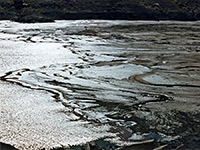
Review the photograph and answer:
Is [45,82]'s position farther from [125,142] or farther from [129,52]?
[129,52]

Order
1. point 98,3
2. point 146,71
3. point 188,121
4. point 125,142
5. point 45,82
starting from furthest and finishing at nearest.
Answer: point 98,3, point 146,71, point 45,82, point 188,121, point 125,142

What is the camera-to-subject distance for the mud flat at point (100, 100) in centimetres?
261

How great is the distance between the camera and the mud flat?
8.56 feet

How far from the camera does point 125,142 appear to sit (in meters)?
2.53

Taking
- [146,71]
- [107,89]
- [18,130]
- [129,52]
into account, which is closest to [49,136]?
[18,130]

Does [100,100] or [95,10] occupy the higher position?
[95,10]

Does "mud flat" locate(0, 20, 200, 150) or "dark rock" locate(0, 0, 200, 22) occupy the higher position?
"dark rock" locate(0, 0, 200, 22)

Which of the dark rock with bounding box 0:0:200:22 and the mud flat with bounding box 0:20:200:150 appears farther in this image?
the dark rock with bounding box 0:0:200:22

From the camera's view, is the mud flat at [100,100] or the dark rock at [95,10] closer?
the mud flat at [100,100]

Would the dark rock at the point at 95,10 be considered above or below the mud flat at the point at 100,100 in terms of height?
above

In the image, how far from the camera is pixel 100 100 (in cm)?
364

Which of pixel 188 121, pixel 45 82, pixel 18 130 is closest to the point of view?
pixel 18 130

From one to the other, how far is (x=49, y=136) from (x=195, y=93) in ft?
6.78

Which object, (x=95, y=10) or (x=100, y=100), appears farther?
(x=95, y=10)
